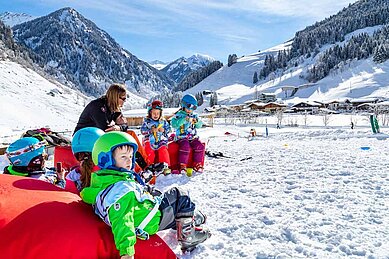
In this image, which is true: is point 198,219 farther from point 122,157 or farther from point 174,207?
point 122,157

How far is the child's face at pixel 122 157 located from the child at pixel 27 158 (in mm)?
2171

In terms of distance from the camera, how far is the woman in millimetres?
5508

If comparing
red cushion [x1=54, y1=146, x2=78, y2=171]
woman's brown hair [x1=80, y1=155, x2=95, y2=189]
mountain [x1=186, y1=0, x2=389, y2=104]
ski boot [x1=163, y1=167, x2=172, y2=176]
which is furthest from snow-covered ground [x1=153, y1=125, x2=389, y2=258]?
mountain [x1=186, y1=0, x2=389, y2=104]

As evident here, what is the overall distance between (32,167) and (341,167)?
19.2 ft

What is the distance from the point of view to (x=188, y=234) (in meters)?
3.54

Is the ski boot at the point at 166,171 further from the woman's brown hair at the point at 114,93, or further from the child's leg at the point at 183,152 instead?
the woman's brown hair at the point at 114,93

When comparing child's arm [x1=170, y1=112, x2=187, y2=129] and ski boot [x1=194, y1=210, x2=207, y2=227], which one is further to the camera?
child's arm [x1=170, y1=112, x2=187, y2=129]

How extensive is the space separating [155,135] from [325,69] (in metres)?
142

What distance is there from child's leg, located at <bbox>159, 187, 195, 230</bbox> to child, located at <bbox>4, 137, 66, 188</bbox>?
2202 millimetres

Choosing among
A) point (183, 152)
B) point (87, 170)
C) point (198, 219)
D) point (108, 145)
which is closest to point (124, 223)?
point (108, 145)

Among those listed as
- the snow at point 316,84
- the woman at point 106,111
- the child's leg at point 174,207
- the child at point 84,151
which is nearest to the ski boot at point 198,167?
the woman at point 106,111

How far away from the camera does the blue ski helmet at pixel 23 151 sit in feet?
14.8

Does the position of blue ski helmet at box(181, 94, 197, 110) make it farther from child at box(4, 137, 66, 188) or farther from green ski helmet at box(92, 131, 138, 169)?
green ski helmet at box(92, 131, 138, 169)

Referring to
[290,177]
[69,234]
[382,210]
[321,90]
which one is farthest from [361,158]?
[321,90]
